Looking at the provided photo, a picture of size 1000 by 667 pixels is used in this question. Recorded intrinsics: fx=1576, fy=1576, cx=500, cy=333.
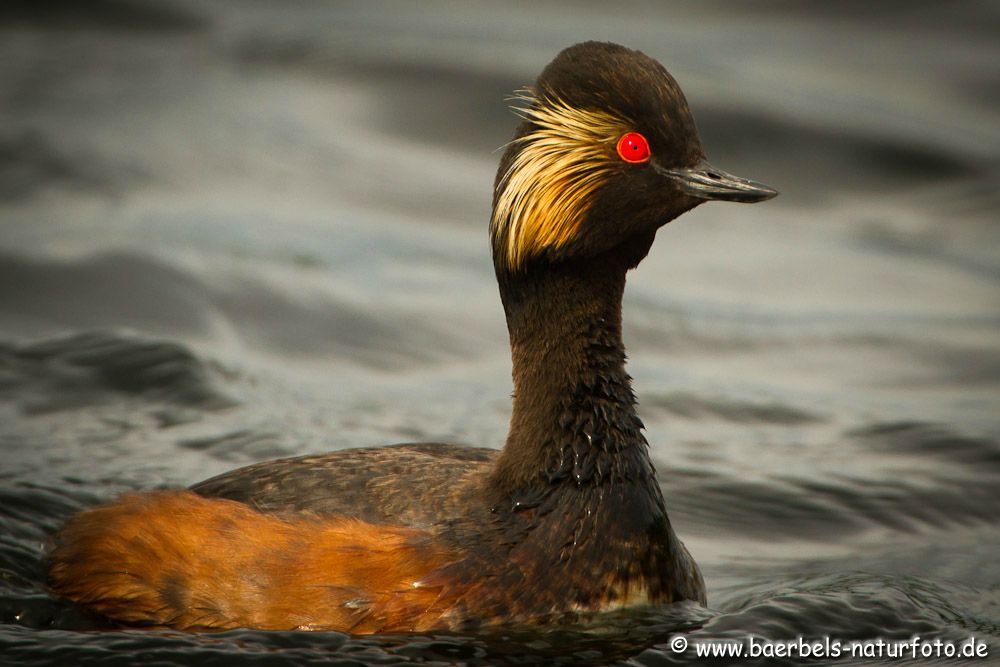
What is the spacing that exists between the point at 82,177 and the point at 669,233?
6369mm

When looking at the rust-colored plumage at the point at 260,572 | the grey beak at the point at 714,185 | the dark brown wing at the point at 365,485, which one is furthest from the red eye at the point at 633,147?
the rust-colored plumage at the point at 260,572

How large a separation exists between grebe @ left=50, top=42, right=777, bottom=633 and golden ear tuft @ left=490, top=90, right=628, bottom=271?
0.03 ft

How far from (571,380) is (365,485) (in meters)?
1.27

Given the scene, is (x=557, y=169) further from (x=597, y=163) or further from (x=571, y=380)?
(x=571, y=380)

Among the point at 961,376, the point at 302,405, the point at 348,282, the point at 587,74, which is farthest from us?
the point at 348,282

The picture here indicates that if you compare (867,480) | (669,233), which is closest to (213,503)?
(867,480)

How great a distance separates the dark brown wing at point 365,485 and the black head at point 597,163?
4.24ft

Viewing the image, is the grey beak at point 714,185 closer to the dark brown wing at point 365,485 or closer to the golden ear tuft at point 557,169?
the golden ear tuft at point 557,169

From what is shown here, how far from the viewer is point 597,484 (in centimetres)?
865

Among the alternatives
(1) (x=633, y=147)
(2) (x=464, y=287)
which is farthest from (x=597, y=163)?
(2) (x=464, y=287)

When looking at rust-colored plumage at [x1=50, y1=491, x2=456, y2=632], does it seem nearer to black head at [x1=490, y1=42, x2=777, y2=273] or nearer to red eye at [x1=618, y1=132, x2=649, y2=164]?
black head at [x1=490, y1=42, x2=777, y2=273]

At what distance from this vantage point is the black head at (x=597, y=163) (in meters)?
8.23

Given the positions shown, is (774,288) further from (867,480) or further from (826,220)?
(867,480)

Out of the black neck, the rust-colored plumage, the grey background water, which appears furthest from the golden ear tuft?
the grey background water
